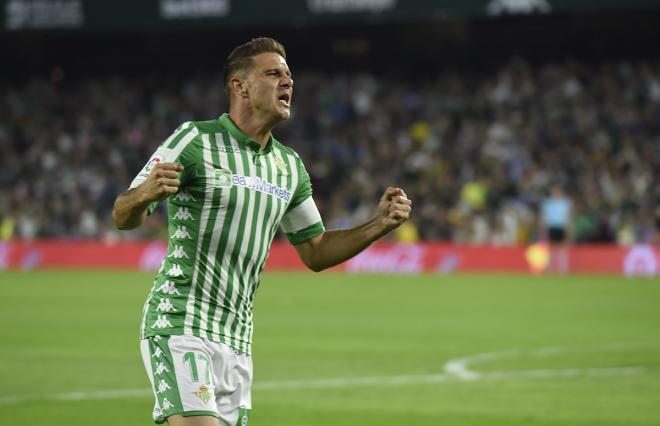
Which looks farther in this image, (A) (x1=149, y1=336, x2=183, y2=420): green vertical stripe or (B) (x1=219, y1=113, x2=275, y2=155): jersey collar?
(B) (x1=219, y1=113, x2=275, y2=155): jersey collar

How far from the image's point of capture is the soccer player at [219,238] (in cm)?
543

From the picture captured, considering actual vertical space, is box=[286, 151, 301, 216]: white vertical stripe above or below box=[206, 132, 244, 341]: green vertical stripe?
above

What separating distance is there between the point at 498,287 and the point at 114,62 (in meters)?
21.8

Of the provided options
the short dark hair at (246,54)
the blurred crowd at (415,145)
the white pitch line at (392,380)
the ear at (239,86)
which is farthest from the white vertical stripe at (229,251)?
the blurred crowd at (415,145)

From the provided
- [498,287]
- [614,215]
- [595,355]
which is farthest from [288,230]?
[614,215]

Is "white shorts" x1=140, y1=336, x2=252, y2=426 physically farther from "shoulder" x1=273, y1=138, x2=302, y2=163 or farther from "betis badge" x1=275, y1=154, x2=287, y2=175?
"shoulder" x1=273, y1=138, x2=302, y2=163

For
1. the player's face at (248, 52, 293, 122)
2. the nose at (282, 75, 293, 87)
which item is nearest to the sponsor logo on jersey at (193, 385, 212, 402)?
the player's face at (248, 52, 293, 122)

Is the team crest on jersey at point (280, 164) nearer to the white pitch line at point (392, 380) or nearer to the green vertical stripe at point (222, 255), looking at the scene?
the green vertical stripe at point (222, 255)

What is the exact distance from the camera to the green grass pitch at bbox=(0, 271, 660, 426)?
33.6 ft

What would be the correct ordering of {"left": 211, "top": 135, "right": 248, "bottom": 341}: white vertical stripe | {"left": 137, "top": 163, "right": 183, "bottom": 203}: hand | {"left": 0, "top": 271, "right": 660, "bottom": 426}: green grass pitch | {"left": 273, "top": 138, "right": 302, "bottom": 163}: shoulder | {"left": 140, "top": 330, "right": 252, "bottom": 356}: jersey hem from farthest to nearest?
{"left": 0, "top": 271, "right": 660, "bottom": 426}: green grass pitch → {"left": 273, "top": 138, "right": 302, "bottom": 163}: shoulder → {"left": 211, "top": 135, "right": 248, "bottom": 341}: white vertical stripe → {"left": 140, "top": 330, "right": 252, "bottom": 356}: jersey hem → {"left": 137, "top": 163, "right": 183, "bottom": 203}: hand

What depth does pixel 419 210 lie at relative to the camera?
30953mm

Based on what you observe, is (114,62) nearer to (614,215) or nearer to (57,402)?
(614,215)

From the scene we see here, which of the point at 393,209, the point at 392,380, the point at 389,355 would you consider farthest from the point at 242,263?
the point at 389,355

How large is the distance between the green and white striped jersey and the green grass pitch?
4.19m
